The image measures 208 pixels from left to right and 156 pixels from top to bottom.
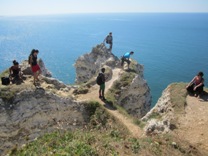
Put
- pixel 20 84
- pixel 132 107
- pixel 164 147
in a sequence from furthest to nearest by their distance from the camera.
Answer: pixel 132 107 < pixel 20 84 < pixel 164 147

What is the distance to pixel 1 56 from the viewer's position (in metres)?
126

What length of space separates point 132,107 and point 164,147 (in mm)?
18877

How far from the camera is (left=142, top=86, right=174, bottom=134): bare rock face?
64.3 ft

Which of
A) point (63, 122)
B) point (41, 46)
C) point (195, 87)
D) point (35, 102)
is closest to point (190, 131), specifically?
point (195, 87)

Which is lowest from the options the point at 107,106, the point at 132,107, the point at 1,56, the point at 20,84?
the point at 1,56

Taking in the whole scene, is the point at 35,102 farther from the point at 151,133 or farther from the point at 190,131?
the point at 190,131

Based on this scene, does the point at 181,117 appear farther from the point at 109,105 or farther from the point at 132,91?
the point at 132,91

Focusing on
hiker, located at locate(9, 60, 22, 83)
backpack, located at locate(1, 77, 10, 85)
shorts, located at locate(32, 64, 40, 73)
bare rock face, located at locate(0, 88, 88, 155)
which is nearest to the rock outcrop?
bare rock face, located at locate(0, 88, 88, 155)

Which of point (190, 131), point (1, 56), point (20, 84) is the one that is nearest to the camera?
point (190, 131)

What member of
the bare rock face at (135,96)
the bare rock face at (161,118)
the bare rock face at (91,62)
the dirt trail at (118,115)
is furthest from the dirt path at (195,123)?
the bare rock face at (91,62)

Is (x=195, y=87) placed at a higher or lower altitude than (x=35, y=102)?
higher

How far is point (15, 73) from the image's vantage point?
2430 centimetres

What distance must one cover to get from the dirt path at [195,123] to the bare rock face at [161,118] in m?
1.07

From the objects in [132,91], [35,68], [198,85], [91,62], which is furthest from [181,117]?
[91,62]
